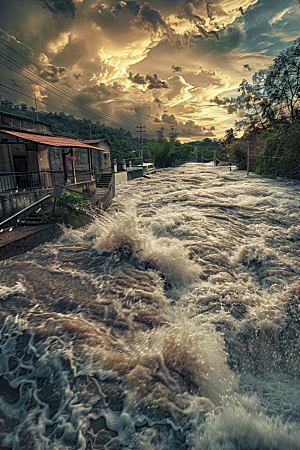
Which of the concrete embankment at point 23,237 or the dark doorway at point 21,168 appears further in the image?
the dark doorway at point 21,168

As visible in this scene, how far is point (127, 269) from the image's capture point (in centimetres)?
606

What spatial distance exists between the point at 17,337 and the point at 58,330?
654 mm

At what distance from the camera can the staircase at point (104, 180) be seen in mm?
18984

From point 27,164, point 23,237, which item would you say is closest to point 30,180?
point 27,164

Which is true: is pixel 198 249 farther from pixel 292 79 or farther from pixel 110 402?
pixel 292 79

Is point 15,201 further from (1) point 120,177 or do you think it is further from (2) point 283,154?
(2) point 283,154

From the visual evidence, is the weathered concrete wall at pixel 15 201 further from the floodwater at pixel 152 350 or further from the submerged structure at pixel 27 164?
the floodwater at pixel 152 350

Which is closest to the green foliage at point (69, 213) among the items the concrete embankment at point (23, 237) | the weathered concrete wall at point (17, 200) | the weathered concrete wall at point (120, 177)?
the concrete embankment at point (23, 237)

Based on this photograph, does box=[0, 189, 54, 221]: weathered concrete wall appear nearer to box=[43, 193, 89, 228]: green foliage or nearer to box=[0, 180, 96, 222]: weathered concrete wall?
box=[0, 180, 96, 222]: weathered concrete wall

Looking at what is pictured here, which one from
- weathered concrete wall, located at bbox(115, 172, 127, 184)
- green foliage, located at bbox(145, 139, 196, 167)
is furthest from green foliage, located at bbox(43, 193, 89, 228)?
green foliage, located at bbox(145, 139, 196, 167)

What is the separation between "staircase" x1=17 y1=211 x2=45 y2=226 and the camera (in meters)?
9.05

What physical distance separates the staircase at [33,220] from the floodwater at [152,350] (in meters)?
2.45

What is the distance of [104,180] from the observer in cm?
1984

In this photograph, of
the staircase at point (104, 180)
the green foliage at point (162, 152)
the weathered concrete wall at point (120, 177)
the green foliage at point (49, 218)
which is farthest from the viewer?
the green foliage at point (162, 152)
